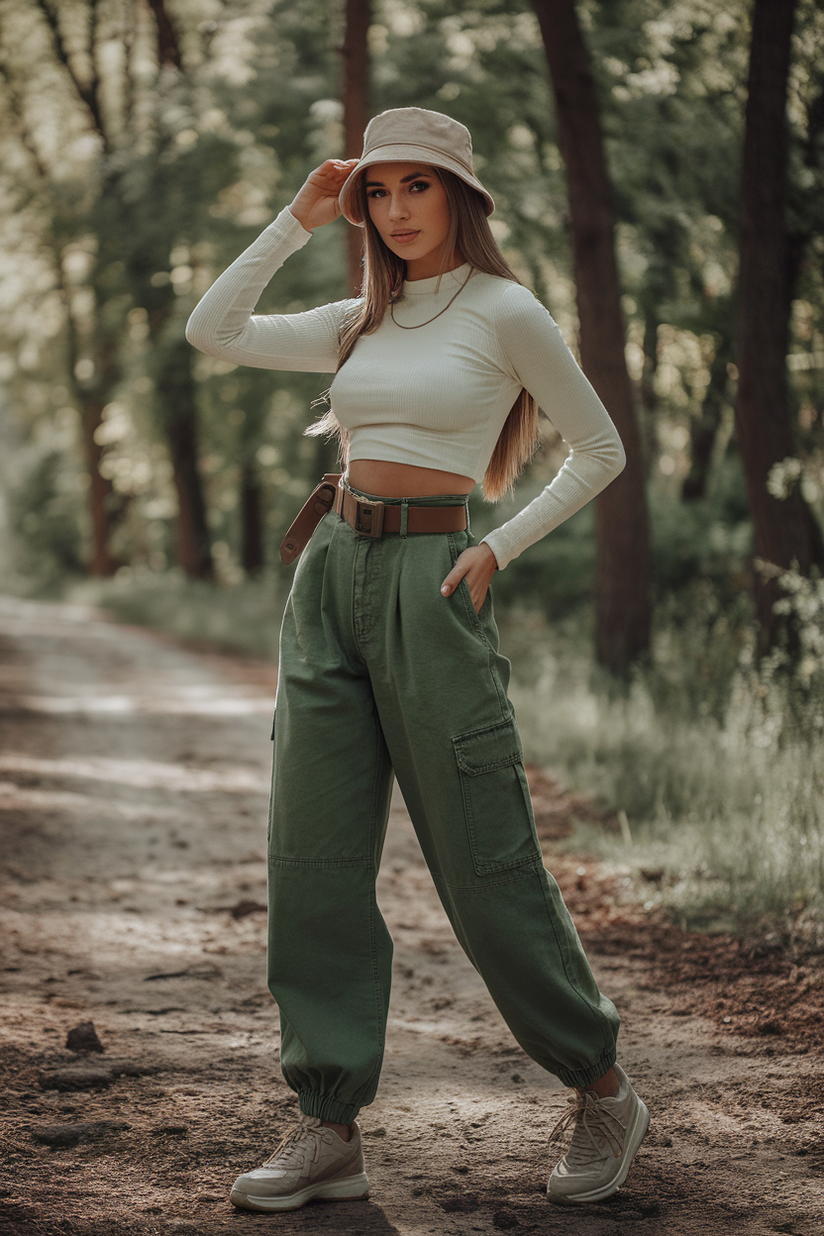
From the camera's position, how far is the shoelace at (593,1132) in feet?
9.01

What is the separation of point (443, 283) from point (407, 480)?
486 mm

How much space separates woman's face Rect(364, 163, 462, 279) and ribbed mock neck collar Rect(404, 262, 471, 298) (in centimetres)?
2

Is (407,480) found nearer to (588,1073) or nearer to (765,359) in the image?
(588,1073)

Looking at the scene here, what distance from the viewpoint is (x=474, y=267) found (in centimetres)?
278

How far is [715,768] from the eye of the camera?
6371 millimetres

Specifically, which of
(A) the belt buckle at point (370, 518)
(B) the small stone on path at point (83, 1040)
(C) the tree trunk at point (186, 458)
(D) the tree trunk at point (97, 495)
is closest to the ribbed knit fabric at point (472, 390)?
(A) the belt buckle at point (370, 518)

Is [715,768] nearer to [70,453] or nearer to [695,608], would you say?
[695,608]

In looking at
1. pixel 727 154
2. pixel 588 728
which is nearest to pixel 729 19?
pixel 727 154

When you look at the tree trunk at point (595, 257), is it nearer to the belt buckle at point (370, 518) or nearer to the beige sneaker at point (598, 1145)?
the belt buckle at point (370, 518)

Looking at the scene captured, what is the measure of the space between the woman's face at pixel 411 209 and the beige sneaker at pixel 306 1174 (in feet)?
6.71

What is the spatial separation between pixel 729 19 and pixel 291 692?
28.2 ft

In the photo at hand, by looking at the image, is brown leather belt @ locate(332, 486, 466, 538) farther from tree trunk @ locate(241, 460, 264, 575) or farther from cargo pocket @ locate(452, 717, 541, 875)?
tree trunk @ locate(241, 460, 264, 575)

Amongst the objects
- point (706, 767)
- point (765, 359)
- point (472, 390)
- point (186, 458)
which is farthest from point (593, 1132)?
point (186, 458)

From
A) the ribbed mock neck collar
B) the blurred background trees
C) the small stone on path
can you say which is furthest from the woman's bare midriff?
the blurred background trees
